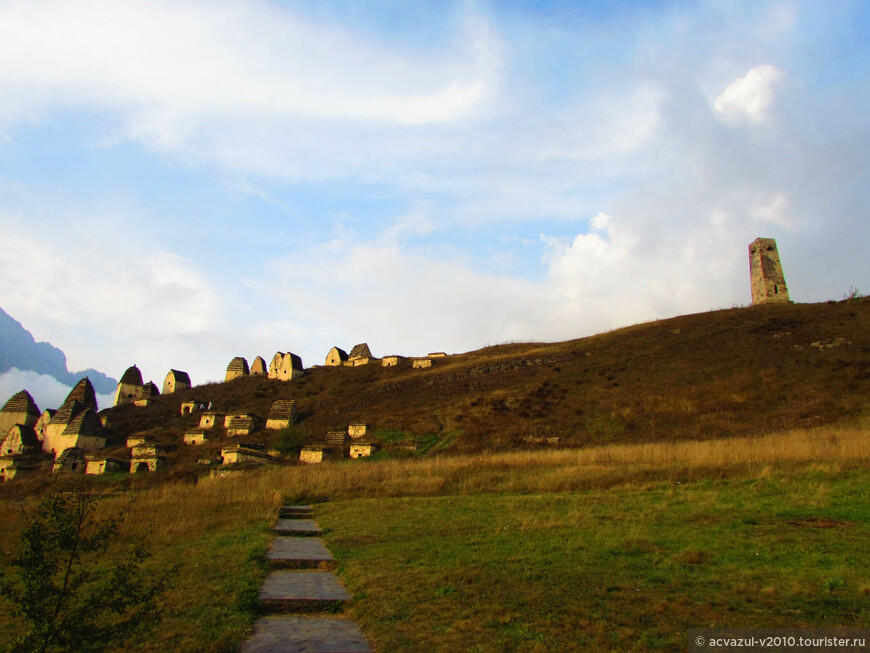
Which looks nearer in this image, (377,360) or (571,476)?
(571,476)

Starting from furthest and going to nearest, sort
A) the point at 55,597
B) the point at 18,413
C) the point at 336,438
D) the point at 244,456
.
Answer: the point at 18,413 < the point at 336,438 < the point at 244,456 < the point at 55,597

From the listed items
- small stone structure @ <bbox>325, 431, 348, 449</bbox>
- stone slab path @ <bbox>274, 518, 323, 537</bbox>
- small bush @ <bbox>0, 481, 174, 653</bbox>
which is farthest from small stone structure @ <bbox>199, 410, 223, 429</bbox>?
small bush @ <bbox>0, 481, 174, 653</bbox>

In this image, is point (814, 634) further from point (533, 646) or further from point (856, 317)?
point (856, 317)

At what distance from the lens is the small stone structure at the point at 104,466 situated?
41.2m

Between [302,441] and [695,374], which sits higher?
[695,374]

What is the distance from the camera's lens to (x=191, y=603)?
22.8ft

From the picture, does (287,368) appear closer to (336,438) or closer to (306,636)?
(336,438)

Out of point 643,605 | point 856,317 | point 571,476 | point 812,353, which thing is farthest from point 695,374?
point 643,605

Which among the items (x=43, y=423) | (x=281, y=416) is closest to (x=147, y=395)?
(x=43, y=423)

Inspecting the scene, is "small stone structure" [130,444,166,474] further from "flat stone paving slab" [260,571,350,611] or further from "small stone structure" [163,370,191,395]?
"small stone structure" [163,370,191,395]

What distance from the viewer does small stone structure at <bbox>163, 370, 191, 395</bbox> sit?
304 ft

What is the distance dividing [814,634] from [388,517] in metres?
10.1

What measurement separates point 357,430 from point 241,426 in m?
14.7

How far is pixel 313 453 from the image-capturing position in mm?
41844
